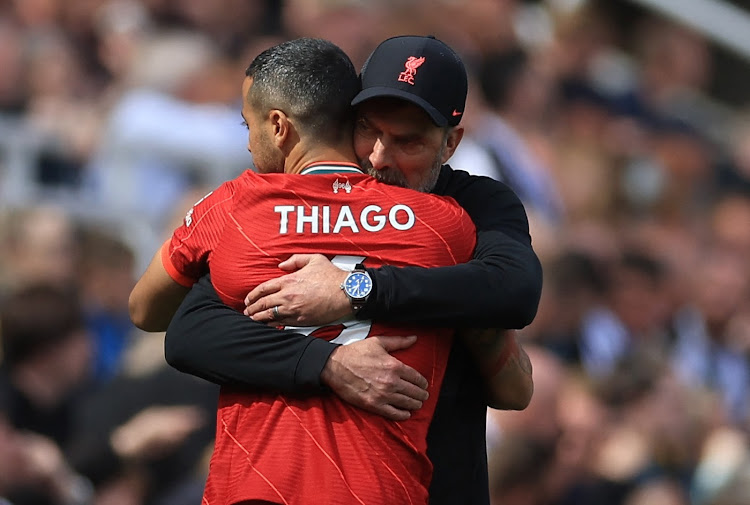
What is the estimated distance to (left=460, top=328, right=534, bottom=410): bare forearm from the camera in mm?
2561

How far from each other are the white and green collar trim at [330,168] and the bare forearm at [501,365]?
15.5 inches

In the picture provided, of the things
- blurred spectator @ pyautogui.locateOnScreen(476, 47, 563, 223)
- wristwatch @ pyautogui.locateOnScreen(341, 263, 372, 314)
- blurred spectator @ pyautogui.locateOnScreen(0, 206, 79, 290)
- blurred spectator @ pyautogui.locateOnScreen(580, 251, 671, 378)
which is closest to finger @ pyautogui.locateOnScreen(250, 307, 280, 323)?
wristwatch @ pyautogui.locateOnScreen(341, 263, 372, 314)

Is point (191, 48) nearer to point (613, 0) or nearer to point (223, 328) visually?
point (613, 0)

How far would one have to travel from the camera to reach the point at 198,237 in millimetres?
2523

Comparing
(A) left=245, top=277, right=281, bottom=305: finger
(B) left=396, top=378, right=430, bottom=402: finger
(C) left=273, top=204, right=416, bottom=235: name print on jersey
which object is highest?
(C) left=273, top=204, right=416, bottom=235: name print on jersey

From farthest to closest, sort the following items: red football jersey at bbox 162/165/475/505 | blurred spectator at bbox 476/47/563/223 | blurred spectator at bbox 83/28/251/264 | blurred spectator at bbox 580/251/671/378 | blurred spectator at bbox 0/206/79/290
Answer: blurred spectator at bbox 580/251/671/378, blurred spectator at bbox 476/47/563/223, blurred spectator at bbox 83/28/251/264, blurred spectator at bbox 0/206/79/290, red football jersey at bbox 162/165/475/505

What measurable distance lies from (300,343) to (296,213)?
0.25m

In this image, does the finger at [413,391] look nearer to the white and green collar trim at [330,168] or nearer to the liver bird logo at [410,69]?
the white and green collar trim at [330,168]

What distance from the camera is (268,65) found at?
2539 mm

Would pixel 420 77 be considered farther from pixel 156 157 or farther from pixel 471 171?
pixel 156 157

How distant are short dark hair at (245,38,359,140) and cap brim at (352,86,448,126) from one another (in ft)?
0.21

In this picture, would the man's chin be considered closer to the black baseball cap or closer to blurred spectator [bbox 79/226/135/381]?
the black baseball cap

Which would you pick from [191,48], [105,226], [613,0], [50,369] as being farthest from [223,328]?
[613,0]

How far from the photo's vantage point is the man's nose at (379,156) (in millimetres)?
2492
